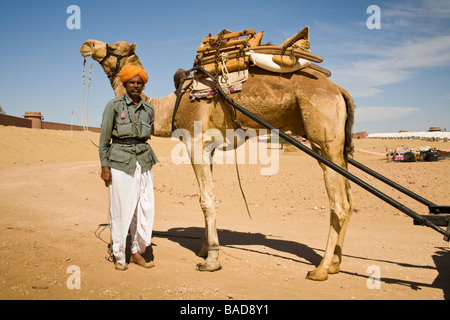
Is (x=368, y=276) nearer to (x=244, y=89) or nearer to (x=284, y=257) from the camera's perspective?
(x=284, y=257)

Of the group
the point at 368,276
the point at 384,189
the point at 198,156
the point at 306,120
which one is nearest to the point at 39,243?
the point at 198,156

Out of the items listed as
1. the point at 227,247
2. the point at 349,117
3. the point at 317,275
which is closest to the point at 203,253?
the point at 227,247

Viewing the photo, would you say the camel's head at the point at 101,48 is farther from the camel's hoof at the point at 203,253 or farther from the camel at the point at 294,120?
the camel's hoof at the point at 203,253

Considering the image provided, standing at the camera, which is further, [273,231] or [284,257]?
[273,231]

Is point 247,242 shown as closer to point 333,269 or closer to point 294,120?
point 333,269

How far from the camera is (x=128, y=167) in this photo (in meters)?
4.65

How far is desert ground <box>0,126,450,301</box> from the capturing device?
3979 millimetres

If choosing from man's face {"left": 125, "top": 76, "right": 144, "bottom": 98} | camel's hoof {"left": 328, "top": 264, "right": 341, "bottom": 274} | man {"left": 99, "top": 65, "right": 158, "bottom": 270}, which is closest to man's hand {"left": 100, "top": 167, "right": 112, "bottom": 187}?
man {"left": 99, "top": 65, "right": 158, "bottom": 270}

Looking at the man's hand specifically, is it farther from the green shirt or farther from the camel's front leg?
the camel's front leg

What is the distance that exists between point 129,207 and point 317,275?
8.42 ft

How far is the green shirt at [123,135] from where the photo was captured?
4648 millimetres

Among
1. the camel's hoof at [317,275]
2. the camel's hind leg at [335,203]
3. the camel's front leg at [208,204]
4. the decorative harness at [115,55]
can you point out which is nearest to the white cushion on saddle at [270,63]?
the camel's hind leg at [335,203]
